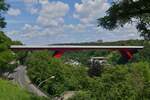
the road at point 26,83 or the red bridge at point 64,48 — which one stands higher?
the red bridge at point 64,48

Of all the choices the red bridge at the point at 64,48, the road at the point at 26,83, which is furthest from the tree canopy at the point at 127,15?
the red bridge at the point at 64,48

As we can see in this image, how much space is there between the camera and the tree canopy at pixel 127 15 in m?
12.8

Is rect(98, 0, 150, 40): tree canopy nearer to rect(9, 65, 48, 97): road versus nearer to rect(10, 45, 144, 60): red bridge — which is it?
rect(9, 65, 48, 97): road

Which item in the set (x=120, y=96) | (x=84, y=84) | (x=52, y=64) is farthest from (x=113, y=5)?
(x=52, y=64)

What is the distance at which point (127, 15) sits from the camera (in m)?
13.2

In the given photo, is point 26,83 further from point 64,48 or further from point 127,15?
point 127,15

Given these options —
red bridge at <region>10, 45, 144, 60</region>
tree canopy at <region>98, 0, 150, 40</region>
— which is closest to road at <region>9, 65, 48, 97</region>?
red bridge at <region>10, 45, 144, 60</region>

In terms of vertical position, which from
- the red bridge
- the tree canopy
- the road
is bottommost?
the road

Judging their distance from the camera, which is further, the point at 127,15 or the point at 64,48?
the point at 64,48

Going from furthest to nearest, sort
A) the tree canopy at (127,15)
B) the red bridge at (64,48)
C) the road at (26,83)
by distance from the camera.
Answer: the red bridge at (64,48)
the road at (26,83)
the tree canopy at (127,15)

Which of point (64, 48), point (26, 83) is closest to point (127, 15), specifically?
point (26, 83)

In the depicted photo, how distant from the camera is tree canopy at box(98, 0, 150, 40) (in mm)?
12805

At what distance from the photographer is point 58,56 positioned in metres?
101

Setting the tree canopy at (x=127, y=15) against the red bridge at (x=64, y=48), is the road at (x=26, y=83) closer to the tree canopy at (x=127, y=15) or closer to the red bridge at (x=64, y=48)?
the red bridge at (x=64, y=48)
